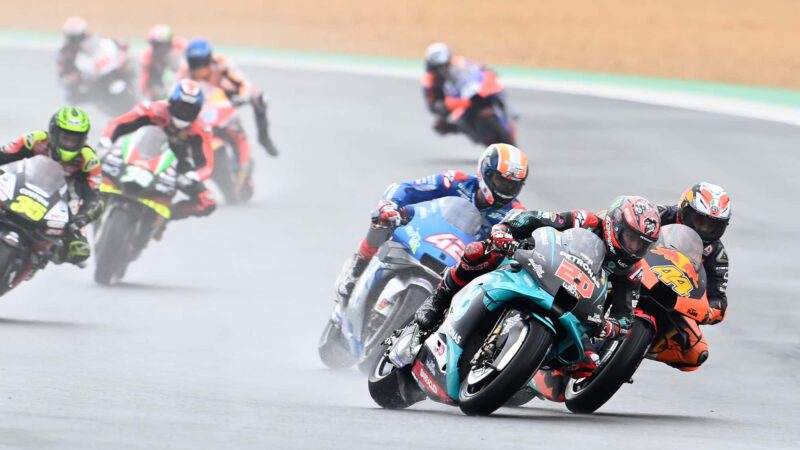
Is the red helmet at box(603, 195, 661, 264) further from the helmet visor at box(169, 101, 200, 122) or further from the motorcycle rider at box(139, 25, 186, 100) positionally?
the motorcycle rider at box(139, 25, 186, 100)

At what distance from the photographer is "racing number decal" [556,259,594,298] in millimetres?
7840

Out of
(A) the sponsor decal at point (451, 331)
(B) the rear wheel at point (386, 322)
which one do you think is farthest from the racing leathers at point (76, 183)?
(A) the sponsor decal at point (451, 331)

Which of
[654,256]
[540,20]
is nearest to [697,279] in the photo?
[654,256]

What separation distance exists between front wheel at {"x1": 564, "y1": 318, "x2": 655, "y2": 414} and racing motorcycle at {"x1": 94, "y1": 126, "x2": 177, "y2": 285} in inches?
249

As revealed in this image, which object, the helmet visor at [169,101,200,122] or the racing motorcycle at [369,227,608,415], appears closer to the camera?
the racing motorcycle at [369,227,608,415]

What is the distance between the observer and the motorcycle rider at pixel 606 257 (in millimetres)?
8211

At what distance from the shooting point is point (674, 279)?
899cm

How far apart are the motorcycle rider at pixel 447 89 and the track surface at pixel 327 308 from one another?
55 cm

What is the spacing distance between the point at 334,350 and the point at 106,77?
49.6 ft

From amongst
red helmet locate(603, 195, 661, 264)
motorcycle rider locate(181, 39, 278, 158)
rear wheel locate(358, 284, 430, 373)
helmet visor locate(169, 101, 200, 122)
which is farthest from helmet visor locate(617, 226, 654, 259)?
motorcycle rider locate(181, 39, 278, 158)

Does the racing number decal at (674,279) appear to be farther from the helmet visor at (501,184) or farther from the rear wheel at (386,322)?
the rear wheel at (386,322)

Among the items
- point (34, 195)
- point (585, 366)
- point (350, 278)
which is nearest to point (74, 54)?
point (34, 195)

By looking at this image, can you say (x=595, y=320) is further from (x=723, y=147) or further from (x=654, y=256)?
(x=723, y=147)

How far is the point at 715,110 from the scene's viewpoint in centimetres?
2670
